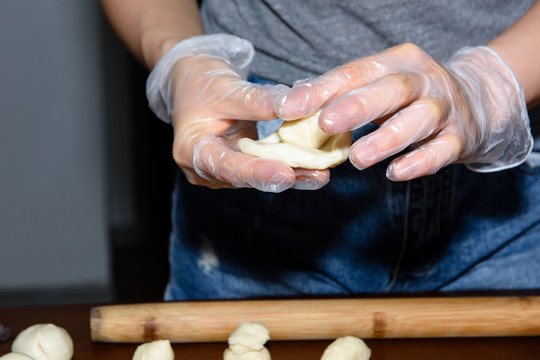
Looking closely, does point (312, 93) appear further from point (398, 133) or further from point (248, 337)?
point (248, 337)

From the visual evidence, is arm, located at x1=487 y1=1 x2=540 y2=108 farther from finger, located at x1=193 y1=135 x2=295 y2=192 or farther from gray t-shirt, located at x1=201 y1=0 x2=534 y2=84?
finger, located at x1=193 y1=135 x2=295 y2=192

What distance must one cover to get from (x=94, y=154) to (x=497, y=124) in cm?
197

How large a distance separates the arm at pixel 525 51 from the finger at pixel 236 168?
36 cm

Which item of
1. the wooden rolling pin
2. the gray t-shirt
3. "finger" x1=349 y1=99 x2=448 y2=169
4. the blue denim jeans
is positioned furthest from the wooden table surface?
the gray t-shirt

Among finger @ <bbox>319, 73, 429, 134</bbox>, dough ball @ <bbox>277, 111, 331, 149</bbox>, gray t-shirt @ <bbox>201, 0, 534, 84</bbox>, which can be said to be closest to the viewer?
finger @ <bbox>319, 73, 429, 134</bbox>

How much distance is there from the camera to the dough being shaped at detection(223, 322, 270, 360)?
755 millimetres

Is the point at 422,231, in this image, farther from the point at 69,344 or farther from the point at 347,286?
the point at 69,344

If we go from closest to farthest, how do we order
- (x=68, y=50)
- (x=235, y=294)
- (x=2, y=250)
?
1. (x=235, y=294)
2. (x=68, y=50)
3. (x=2, y=250)

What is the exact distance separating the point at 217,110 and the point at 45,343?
351 mm

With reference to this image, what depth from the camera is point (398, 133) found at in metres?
0.66

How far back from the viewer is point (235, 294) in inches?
40.7

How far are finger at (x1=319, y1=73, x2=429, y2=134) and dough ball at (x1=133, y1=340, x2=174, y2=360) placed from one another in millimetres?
343

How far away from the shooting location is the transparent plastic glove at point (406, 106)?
646 millimetres

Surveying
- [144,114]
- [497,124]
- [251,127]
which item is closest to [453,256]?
[497,124]
